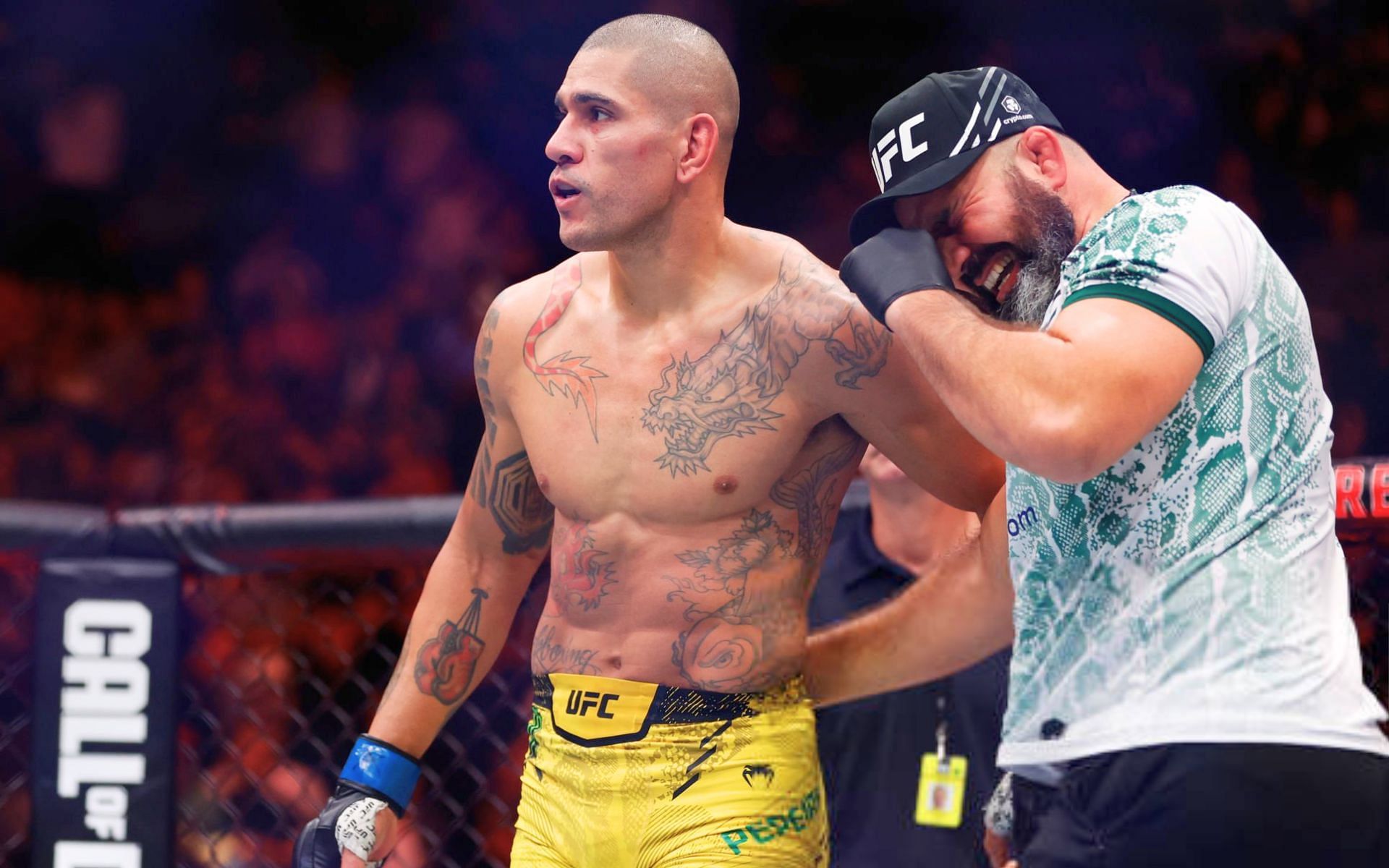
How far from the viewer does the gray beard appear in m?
1.23

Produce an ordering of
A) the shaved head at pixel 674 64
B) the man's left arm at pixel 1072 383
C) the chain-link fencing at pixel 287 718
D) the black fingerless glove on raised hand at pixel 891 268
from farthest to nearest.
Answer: the chain-link fencing at pixel 287 718
the shaved head at pixel 674 64
the black fingerless glove on raised hand at pixel 891 268
the man's left arm at pixel 1072 383

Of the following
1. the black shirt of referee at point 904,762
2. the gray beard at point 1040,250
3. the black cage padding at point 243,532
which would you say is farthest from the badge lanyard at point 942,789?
the gray beard at point 1040,250

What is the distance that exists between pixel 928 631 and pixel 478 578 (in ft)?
1.63

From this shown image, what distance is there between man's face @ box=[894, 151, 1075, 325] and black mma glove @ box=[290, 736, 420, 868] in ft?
2.56

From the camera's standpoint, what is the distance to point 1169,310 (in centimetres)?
104

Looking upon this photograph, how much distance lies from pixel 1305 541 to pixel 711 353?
2.01ft

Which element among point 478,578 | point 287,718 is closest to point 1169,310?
point 478,578

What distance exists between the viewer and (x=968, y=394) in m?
1.06

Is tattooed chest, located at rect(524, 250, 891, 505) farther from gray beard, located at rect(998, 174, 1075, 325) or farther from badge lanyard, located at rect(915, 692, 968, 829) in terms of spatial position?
badge lanyard, located at rect(915, 692, 968, 829)

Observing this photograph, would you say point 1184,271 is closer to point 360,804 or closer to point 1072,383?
point 1072,383

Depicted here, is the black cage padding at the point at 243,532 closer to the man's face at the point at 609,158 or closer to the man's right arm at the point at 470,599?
the man's right arm at the point at 470,599

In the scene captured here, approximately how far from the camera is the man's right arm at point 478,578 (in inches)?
62.8

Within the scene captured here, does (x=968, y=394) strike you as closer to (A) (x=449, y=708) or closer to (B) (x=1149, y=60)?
(A) (x=449, y=708)

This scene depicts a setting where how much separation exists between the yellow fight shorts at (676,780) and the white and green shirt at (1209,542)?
0.32 metres
